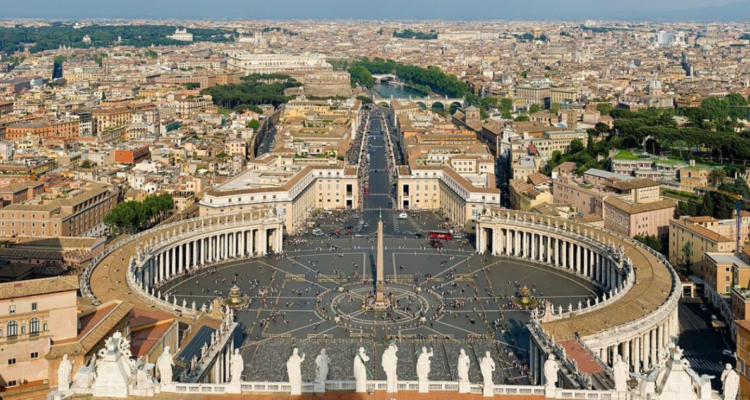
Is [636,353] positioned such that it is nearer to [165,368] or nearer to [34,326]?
[165,368]

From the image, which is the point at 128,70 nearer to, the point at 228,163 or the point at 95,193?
the point at 228,163

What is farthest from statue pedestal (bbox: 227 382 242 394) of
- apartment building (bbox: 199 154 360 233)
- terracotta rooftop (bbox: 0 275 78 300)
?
apartment building (bbox: 199 154 360 233)

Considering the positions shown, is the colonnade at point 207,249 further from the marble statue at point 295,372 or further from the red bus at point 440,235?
the marble statue at point 295,372

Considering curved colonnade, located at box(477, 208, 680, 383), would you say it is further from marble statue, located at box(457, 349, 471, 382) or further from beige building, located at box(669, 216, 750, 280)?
marble statue, located at box(457, 349, 471, 382)

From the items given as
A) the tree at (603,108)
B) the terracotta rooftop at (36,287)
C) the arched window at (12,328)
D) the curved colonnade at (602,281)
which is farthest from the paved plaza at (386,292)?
the tree at (603,108)

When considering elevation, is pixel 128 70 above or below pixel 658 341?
above

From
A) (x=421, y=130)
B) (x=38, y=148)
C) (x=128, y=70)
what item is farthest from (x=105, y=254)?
(x=128, y=70)

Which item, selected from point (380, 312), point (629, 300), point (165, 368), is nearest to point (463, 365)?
point (165, 368)
